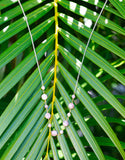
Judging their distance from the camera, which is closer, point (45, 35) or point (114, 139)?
point (114, 139)

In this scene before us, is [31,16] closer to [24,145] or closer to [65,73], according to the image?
[65,73]

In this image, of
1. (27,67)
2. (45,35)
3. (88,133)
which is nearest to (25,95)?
(27,67)

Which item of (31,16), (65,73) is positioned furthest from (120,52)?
(31,16)

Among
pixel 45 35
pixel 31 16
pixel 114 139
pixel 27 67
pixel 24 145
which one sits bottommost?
pixel 114 139

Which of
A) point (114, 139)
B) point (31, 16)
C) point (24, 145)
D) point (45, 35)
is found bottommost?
point (114, 139)

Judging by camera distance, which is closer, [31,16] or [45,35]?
[31,16]

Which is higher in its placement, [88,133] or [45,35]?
[45,35]

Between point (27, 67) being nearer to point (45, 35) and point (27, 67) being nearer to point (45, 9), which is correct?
point (45, 9)

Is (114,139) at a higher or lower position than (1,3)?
lower
